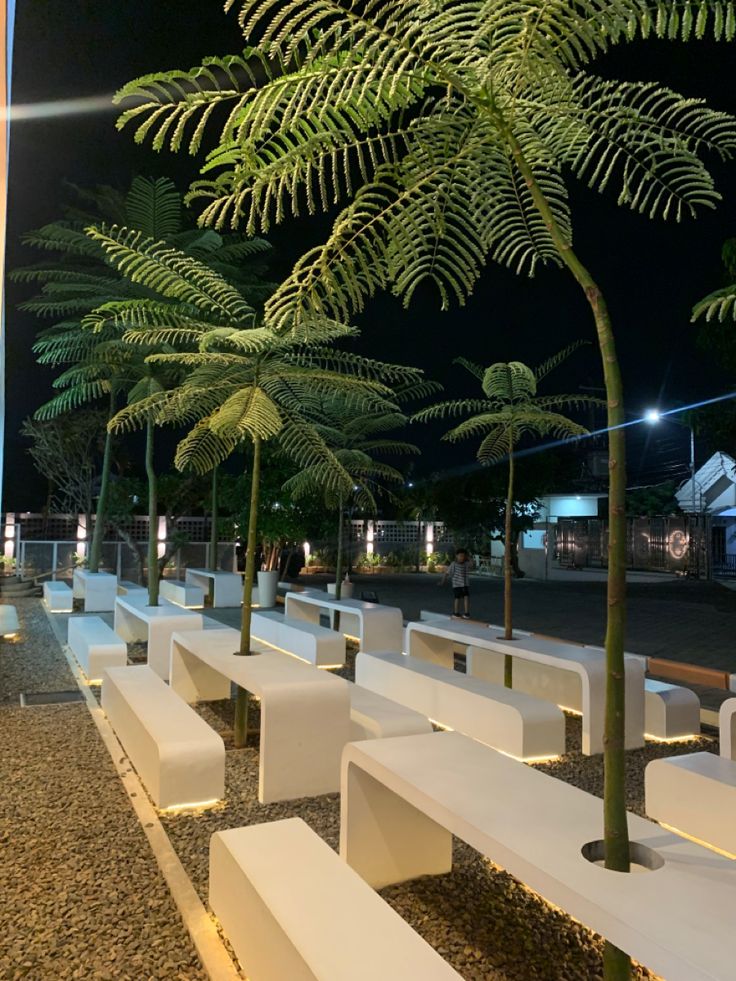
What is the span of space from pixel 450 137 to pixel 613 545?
1565mm

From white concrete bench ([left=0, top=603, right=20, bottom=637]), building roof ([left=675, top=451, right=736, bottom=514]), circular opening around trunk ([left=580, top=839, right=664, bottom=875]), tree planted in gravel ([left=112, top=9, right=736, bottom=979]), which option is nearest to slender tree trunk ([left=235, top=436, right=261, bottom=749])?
tree planted in gravel ([left=112, top=9, right=736, bottom=979])

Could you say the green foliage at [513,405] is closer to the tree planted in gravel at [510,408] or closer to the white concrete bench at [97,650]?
the tree planted in gravel at [510,408]

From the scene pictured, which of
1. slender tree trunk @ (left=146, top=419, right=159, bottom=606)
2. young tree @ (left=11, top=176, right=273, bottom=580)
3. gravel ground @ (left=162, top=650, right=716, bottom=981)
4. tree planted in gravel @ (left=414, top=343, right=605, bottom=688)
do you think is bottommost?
gravel ground @ (left=162, top=650, right=716, bottom=981)

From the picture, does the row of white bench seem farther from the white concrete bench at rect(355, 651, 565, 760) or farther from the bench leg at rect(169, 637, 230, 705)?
the bench leg at rect(169, 637, 230, 705)

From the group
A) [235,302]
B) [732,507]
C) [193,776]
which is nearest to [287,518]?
[235,302]

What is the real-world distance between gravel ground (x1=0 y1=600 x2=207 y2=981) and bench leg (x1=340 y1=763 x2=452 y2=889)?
95 cm

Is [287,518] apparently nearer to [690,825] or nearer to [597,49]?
[690,825]

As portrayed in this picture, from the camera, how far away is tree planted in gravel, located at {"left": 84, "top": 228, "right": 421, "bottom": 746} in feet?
18.8

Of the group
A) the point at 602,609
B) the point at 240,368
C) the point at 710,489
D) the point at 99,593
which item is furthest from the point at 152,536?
the point at 710,489

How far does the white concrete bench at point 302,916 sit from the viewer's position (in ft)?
7.58

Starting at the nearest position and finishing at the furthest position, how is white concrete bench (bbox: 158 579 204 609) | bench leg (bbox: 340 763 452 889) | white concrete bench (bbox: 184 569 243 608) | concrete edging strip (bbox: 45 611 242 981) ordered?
concrete edging strip (bbox: 45 611 242 981) → bench leg (bbox: 340 763 452 889) → white concrete bench (bbox: 158 579 204 609) → white concrete bench (bbox: 184 569 243 608)

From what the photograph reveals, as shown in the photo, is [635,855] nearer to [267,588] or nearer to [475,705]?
[475,705]

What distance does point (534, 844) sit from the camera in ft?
8.65

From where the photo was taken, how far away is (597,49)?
2.36 metres
